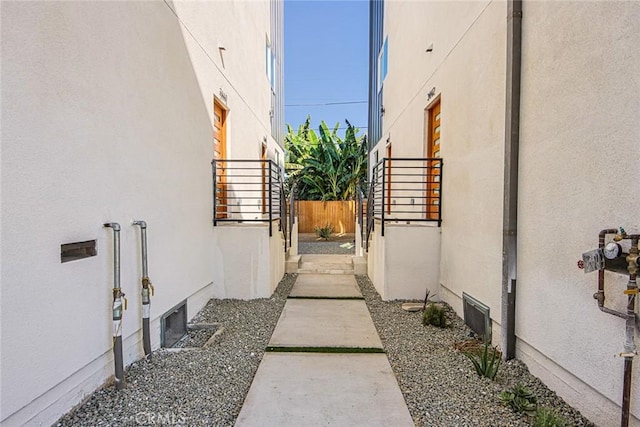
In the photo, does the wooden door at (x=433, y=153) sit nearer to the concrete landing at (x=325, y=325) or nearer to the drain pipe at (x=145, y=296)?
the concrete landing at (x=325, y=325)

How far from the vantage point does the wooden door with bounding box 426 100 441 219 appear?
6.21 meters

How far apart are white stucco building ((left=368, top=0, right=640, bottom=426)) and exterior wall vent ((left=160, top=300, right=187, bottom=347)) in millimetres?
3219

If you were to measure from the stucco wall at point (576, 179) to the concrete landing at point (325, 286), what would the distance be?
10.5 feet

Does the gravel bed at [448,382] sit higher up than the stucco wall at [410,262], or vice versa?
the stucco wall at [410,262]

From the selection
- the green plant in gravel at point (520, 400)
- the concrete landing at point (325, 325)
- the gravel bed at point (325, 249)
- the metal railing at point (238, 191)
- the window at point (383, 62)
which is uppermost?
the window at point (383, 62)

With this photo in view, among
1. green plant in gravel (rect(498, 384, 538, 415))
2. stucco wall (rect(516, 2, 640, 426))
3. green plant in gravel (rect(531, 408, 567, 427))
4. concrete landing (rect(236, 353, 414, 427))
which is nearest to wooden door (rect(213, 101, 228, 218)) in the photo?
concrete landing (rect(236, 353, 414, 427))

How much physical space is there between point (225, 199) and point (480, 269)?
460cm

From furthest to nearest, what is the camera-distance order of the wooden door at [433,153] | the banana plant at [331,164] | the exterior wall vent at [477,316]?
the banana plant at [331,164]
the wooden door at [433,153]
the exterior wall vent at [477,316]

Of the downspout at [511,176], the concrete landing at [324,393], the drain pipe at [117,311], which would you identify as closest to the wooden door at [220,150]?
the drain pipe at [117,311]

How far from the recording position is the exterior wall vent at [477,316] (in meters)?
3.92

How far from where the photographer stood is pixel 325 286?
6.59 m

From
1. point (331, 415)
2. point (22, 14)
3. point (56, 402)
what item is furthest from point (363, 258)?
point (22, 14)

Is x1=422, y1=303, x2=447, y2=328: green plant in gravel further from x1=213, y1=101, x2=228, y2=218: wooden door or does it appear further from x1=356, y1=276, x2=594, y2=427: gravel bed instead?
x1=213, y1=101, x2=228, y2=218: wooden door

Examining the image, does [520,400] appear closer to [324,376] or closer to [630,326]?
[630,326]
